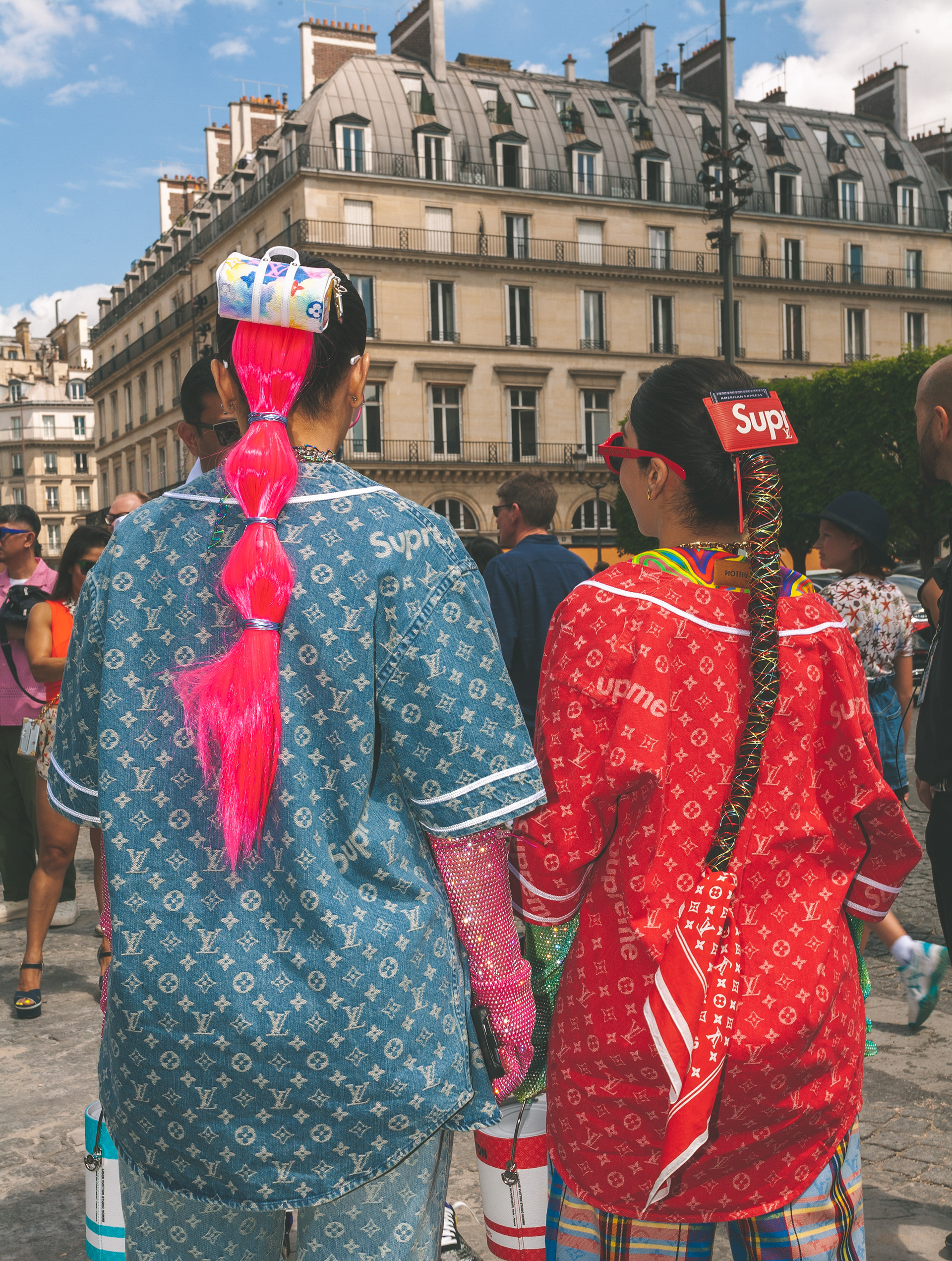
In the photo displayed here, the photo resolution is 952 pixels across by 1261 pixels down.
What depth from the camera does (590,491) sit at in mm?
40812

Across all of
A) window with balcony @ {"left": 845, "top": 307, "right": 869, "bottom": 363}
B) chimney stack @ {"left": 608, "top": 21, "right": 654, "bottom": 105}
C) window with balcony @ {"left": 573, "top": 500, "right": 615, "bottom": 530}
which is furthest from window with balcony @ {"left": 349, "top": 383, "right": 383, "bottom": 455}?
window with balcony @ {"left": 845, "top": 307, "right": 869, "bottom": 363}

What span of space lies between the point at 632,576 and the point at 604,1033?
0.74 meters

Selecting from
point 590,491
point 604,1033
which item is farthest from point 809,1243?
point 590,491

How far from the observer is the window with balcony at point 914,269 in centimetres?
4647

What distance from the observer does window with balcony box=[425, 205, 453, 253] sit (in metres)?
39.0

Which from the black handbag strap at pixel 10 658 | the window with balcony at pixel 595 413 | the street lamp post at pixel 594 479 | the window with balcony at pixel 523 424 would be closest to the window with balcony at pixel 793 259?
the window with balcony at pixel 595 413

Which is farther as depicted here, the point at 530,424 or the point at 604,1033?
the point at 530,424

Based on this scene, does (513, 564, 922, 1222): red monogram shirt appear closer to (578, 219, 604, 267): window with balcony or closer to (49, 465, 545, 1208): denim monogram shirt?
(49, 465, 545, 1208): denim monogram shirt

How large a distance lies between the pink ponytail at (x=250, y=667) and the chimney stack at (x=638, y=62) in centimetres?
4775

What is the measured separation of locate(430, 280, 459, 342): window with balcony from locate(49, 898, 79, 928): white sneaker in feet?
113

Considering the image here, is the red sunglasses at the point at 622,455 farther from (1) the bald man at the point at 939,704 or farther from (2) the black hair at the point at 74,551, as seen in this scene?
(2) the black hair at the point at 74,551

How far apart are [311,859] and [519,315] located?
132ft

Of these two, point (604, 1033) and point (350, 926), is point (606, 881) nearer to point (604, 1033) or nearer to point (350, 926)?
point (604, 1033)

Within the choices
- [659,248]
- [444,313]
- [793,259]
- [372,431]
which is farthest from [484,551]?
[793,259]
